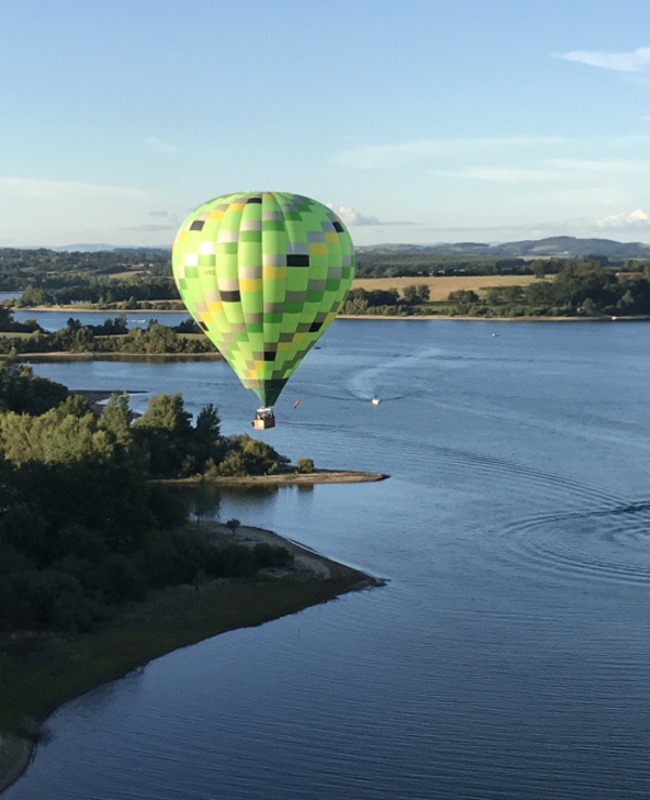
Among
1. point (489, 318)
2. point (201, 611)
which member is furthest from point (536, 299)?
point (201, 611)

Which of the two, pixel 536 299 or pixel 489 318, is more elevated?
pixel 536 299

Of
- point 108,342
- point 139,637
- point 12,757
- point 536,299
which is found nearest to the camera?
point 12,757

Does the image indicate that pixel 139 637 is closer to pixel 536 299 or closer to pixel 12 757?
pixel 12 757

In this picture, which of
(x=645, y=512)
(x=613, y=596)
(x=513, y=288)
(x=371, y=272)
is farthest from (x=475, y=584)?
(x=371, y=272)

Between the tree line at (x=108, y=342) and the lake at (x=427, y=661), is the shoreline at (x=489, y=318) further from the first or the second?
the lake at (x=427, y=661)

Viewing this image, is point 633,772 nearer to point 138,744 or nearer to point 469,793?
point 469,793

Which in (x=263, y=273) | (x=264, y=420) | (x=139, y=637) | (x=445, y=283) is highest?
(x=263, y=273)
